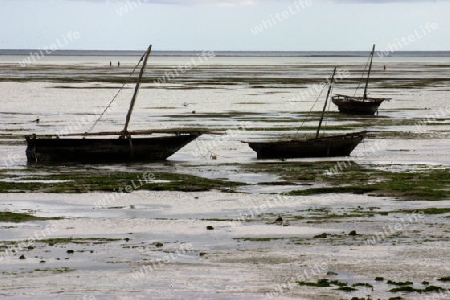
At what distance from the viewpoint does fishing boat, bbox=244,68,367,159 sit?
34.9 m

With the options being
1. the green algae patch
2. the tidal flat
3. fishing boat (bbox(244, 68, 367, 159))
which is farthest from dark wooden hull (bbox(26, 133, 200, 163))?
the green algae patch

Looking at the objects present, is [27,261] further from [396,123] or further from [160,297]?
[396,123]

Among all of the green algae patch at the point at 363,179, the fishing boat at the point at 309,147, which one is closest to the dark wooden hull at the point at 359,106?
the fishing boat at the point at 309,147

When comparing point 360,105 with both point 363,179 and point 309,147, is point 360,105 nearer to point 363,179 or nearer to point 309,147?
point 309,147

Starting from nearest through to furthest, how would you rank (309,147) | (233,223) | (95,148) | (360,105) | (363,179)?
(233,223)
(363,179)
(95,148)
(309,147)
(360,105)

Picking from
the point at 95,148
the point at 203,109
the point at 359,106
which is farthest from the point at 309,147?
the point at 203,109

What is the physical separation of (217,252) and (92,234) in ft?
11.0

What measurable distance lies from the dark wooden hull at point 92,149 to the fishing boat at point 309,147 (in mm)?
3488

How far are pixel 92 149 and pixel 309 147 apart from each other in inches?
310

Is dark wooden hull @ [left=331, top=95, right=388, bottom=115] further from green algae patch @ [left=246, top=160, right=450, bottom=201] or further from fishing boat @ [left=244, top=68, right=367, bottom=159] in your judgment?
green algae patch @ [left=246, top=160, right=450, bottom=201]

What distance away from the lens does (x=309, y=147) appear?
116 feet

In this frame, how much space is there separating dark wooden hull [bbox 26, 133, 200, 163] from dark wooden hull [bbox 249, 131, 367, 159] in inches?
137

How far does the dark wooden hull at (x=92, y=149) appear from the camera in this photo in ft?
114

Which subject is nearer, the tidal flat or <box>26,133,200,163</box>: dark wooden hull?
the tidal flat
